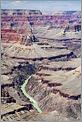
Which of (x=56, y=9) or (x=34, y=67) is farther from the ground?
(x=56, y=9)

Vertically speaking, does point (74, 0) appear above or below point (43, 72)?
above

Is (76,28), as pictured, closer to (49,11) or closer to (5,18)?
(49,11)

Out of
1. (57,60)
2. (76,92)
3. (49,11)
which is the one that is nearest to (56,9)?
(49,11)

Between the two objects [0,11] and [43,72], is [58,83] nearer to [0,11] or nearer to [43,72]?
[43,72]

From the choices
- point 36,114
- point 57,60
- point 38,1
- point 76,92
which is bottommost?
point 36,114

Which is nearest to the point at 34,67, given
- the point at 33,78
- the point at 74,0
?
the point at 33,78

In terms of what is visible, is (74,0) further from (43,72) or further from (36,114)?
(36,114)

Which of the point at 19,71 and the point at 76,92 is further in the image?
the point at 19,71

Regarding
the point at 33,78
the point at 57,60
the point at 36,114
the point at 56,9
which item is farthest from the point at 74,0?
the point at 36,114

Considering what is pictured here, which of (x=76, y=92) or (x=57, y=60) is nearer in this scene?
(x=76, y=92)

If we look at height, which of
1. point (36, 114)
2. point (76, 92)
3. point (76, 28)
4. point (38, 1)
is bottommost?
point (36, 114)
